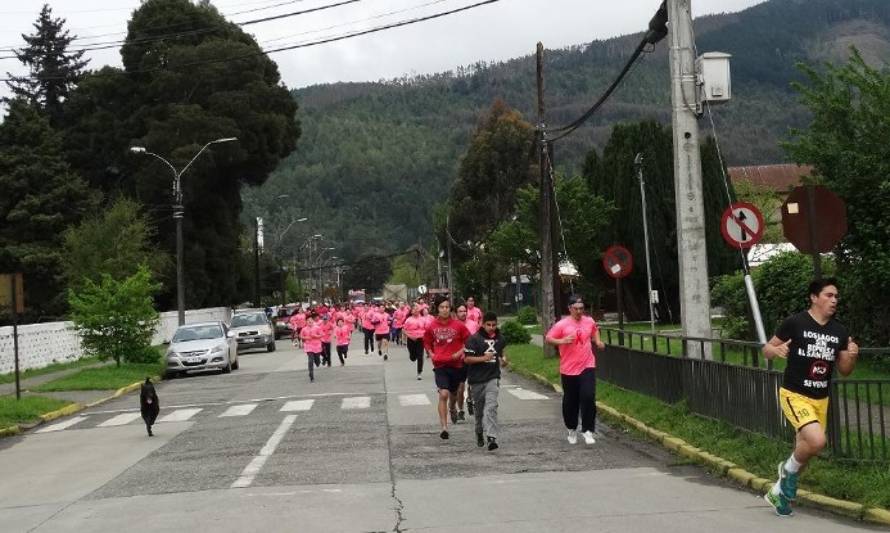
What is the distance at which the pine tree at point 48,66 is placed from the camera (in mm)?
73312

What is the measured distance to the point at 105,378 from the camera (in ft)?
100.0

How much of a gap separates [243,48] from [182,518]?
5639 cm

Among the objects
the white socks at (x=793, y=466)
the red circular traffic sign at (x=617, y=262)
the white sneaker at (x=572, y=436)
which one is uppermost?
the red circular traffic sign at (x=617, y=262)

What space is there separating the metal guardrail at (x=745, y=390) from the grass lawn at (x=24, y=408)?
10.7 metres

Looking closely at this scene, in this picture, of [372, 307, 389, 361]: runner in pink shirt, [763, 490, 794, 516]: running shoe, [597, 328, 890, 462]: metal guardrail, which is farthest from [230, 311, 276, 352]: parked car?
[763, 490, 794, 516]: running shoe

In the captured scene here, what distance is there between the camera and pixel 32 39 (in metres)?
76.2

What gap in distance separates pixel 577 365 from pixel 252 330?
36.4 m

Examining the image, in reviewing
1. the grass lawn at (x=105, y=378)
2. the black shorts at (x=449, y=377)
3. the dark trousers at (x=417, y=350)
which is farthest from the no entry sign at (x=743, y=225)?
the grass lawn at (x=105, y=378)

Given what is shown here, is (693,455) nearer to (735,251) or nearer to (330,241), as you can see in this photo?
(735,251)

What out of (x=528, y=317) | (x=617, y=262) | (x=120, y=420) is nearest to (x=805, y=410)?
(x=617, y=262)

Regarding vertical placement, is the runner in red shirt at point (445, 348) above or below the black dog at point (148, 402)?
above

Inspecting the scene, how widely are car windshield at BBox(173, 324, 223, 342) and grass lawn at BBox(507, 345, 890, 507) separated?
19.0 m

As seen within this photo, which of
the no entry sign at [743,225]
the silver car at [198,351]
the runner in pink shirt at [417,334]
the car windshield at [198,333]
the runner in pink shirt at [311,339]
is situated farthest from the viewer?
the car windshield at [198,333]

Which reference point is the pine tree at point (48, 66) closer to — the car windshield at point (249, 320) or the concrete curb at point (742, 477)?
the car windshield at point (249, 320)
